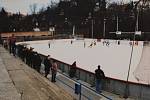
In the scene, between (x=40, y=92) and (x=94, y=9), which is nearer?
(x=40, y=92)

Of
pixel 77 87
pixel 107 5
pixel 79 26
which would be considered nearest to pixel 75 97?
pixel 77 87

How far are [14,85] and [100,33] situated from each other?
208 ft

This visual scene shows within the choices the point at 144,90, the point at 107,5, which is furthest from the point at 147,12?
the point at 144,90

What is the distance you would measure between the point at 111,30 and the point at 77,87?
205ft

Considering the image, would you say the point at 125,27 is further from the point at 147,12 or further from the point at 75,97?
the point at 75,97

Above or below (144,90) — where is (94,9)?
above

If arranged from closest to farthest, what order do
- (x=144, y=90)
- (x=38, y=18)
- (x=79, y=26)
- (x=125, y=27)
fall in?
(x=144, y=90), (x=125, y=27), (x=79, y=26), (x=38, y=18)

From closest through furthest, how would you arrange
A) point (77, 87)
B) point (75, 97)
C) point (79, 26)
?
point (77, 87)
point (75, 97)
point (79, 26)

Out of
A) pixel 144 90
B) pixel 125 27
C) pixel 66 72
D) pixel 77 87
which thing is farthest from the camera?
pixel 125 27

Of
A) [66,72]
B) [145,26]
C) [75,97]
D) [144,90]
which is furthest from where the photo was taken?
[145,26]

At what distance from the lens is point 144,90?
13492 mm

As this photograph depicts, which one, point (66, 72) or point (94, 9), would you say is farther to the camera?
Result: point (94, 9)

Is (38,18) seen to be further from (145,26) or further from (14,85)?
(14,85)

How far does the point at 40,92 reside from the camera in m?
11.9
